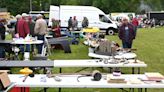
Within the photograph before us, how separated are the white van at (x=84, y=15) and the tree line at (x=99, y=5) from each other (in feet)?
153

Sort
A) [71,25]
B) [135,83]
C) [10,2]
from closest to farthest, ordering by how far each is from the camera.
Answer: [135,83] → [71,25] → [10,2]

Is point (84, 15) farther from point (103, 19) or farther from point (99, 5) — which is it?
point (99, 5)

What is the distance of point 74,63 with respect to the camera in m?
9.33

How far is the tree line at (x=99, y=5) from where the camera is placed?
7894 cm

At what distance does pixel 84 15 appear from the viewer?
32.1m

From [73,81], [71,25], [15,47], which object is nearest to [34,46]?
[15,47]

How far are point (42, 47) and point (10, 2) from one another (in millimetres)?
64142

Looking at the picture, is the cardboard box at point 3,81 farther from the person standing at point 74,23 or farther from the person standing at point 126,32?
the person standing at point 74,23

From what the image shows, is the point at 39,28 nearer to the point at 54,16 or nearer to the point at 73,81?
the point at 73,81

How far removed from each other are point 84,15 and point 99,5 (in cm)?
5776

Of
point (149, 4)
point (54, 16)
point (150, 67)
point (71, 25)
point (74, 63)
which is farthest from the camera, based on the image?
point (149, 4)

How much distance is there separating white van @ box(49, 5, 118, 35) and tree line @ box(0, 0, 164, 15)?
1831 inches

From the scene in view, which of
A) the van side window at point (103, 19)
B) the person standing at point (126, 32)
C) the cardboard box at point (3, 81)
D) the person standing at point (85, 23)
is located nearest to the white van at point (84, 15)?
the van side window at point (103, 19)

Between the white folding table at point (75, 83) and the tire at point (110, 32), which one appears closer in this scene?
the white folding table at point (75, 83)
